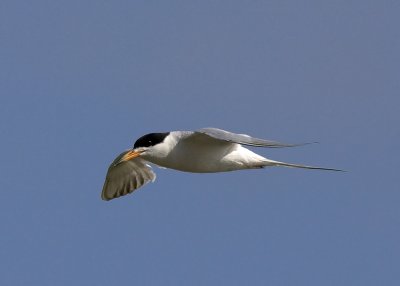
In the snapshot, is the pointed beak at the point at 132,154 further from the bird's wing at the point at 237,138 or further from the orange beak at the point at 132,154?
the bird's wing at the point at 237,138

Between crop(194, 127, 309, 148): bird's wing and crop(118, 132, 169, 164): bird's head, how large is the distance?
0.82 meters

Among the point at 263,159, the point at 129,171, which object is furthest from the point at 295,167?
the point at 129,171

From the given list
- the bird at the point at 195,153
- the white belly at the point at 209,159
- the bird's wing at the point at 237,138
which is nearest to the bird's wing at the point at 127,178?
the bird at the point at 195,153

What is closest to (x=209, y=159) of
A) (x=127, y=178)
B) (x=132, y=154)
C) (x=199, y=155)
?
(x=199, y=155)

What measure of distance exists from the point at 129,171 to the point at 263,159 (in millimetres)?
3058

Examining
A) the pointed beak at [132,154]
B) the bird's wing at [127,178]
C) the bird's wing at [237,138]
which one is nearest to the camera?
the bird's wing at [237,138]

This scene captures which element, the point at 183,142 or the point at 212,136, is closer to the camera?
the point at 212,136

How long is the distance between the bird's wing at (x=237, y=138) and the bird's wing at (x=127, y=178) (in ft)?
10.3

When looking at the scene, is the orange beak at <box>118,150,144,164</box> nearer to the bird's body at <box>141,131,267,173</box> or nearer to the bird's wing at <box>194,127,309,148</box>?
the bird's body at <box>141,131,267,173</box>

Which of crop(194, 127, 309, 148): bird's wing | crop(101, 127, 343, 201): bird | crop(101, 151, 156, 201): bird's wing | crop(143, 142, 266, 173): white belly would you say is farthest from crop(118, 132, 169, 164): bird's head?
crop(101, 151, 156, 201): bird's wing

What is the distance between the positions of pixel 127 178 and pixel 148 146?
238 centimetres

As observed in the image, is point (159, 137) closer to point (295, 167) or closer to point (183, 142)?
point (183, 142)

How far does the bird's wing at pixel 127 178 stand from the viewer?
52.5 feet

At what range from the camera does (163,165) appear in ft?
45.9
